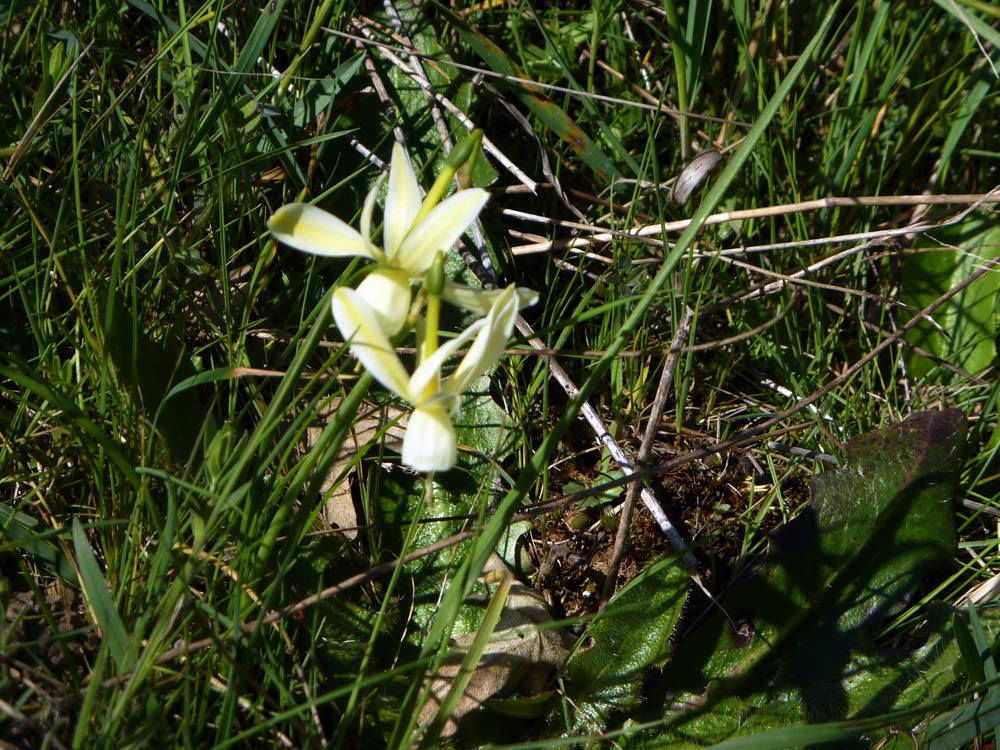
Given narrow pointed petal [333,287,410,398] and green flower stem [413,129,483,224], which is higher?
green flower stem [413,129,483,224]

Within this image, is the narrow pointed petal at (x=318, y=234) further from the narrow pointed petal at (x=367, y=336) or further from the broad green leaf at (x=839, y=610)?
the broad green leaf at (x=839, y=610)

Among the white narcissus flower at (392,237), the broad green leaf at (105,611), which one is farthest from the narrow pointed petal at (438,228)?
the broad green leaf at (105,611)

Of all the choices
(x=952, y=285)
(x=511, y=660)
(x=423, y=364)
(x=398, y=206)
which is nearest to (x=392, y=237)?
(x=398, y=206)

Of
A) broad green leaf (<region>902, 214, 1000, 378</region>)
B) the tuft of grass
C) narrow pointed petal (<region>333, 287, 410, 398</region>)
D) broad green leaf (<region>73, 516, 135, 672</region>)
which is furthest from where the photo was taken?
broad green leaf (<region>902, 214, 1000, 378</region>)

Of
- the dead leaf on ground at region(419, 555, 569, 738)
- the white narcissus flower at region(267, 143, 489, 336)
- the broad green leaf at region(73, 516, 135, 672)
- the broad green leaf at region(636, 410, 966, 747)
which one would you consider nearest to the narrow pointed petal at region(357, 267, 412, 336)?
the white narcissus flower at region(267, 143, 489, 336)

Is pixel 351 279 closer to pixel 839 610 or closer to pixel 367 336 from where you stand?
pixel 367 336

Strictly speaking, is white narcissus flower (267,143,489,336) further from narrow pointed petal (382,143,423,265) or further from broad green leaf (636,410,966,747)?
broad green leaf (636,410,966,747)
